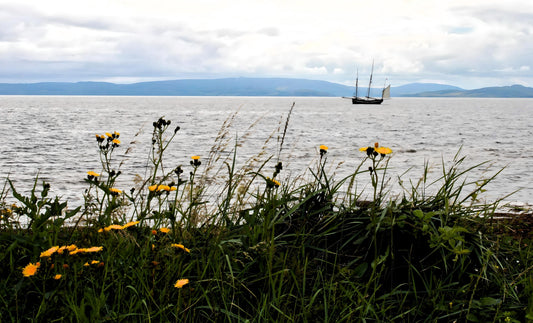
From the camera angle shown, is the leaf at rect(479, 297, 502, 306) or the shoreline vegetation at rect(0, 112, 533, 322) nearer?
the shoreline vegetation at rect(0, 112, 533, 322)

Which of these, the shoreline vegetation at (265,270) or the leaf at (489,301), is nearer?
the shoreline vegetation at (265,270)

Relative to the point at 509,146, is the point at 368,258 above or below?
above

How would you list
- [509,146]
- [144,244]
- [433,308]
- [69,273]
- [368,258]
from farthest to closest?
[509,146] < [368,258] < [144,244] < [433,308] < [69,273]

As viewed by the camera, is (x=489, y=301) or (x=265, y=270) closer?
(x=489, y=301)

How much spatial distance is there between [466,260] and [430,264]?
234mm

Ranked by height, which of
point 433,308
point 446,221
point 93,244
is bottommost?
point 433,308

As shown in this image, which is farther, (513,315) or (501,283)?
(501,283)

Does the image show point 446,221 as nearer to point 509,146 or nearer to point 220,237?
point 220,237

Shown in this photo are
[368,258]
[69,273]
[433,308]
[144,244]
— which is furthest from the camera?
[368,258]

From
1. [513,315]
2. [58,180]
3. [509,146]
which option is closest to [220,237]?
[513,315]

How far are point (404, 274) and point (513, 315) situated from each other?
26.3 inches

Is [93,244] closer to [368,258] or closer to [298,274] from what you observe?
[298,274]

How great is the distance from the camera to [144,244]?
2.92m

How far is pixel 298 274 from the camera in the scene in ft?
9.05
